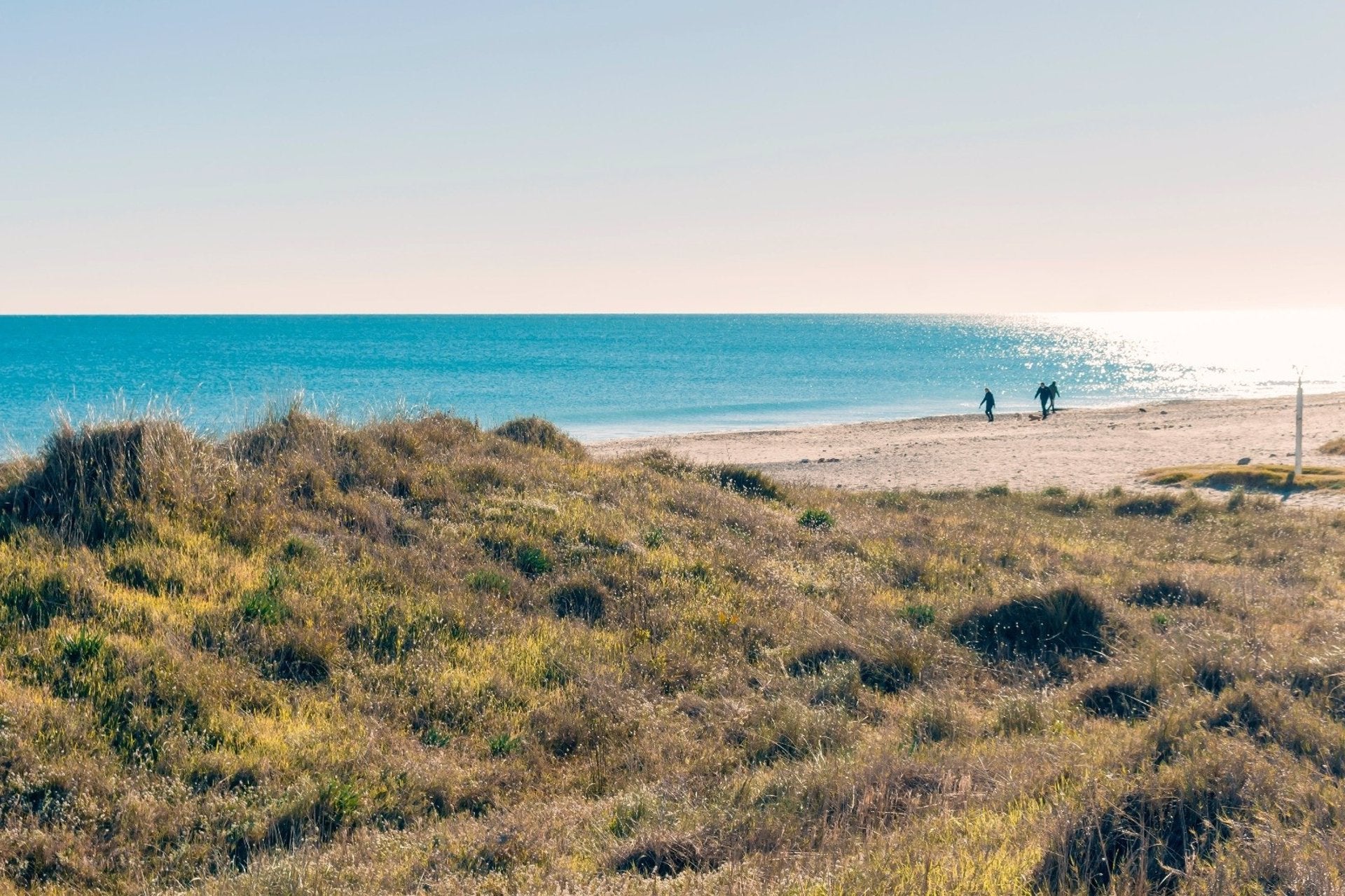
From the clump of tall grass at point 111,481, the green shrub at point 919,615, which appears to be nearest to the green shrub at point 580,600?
the green shrub at point 919,615

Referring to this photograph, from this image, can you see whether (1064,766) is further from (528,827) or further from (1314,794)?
(528,827)

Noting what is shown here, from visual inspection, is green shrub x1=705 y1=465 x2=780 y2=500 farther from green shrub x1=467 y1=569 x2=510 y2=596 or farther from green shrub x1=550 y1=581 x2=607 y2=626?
green shrub x1=467 y1=569 x2=510 y2=596

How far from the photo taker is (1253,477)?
25.5 meters

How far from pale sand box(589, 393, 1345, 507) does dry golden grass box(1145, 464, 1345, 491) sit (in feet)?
3.25

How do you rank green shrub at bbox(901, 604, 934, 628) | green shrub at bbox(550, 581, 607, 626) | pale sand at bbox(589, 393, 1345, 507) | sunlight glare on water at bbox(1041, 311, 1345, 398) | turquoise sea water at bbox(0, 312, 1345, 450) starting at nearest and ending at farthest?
1. green shrub at bbox(550, 581, 607, 626)
2. green shrub at bbox(901, 604, 934, 628)
3. pale sand at bbox(589, 393, 1345, 507)
4. turquoise sea water at bbox(0, 312, 1345, 450)
5. sunlight glare on water at bbox(1041, 311, 1345, 398)

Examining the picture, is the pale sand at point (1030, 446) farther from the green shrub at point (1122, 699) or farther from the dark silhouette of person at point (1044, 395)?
the green shrub at point (1122, 699)

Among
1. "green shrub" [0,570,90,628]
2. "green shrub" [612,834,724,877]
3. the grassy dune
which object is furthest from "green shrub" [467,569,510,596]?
"green shrub" [612,834,724,877]

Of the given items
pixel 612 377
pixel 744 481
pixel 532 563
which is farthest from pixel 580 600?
pixel 612 377

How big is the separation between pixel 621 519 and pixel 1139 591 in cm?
759

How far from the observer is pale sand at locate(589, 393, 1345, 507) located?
2953cm

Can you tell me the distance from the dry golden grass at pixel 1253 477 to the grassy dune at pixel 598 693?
10270mm

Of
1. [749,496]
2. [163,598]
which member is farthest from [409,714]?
[749,496]

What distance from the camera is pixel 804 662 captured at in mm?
10047

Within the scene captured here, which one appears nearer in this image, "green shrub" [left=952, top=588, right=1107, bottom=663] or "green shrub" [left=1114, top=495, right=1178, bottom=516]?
"green shrub" [left=952, top=588, right=1107, bottom=663]
